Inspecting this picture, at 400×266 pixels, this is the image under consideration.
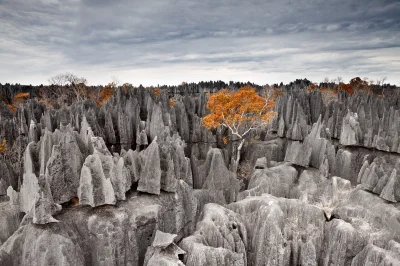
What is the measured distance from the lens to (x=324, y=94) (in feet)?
214

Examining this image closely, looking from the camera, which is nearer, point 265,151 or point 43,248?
point 43,248

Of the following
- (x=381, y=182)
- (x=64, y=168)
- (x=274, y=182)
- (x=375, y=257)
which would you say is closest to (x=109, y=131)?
(x=64, y=168)

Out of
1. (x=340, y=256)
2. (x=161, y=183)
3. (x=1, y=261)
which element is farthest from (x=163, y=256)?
(x=340, y=256)

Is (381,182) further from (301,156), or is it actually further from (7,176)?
(7,176)

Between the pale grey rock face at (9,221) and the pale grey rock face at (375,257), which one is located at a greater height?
the pale grey rock face at (9,221)

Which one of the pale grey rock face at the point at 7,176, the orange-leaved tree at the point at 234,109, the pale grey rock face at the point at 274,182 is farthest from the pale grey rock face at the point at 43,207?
the orange-leaved tree at the point at 234,109

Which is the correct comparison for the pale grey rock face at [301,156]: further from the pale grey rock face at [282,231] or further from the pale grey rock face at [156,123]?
the pale grey rock face at [156,123]

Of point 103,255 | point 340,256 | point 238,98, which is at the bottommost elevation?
point 340,256

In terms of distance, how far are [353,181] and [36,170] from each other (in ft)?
72.9

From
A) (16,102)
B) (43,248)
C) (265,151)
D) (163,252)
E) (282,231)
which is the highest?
(16,102)

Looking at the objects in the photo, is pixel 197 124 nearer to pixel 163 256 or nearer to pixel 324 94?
pixel 163 256

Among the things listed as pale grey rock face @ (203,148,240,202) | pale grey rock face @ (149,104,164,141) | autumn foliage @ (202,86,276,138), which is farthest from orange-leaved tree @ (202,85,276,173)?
pale grey rock face @ (203,148,240,202)

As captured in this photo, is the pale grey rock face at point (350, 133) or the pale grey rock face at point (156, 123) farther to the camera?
the pale grey rock face at point (350, 133)

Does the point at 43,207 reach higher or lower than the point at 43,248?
higher
